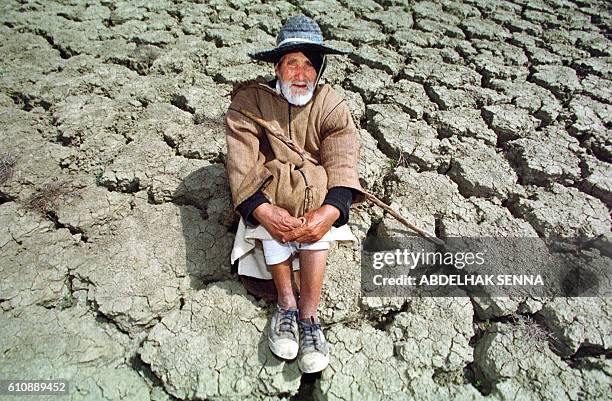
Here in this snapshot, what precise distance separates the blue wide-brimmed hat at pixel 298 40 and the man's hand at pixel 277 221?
70 centimetres

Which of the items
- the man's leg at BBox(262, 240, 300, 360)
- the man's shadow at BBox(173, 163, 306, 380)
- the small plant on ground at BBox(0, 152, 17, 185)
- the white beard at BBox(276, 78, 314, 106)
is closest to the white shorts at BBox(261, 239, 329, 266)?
the man's leg at BBox(262, 240, 300, 360)

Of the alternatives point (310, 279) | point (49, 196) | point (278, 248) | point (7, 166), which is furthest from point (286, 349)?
point (7, 166)

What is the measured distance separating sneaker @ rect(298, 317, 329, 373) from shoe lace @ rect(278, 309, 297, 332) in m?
0.04

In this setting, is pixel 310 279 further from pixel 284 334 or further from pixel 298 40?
pixel 298 40

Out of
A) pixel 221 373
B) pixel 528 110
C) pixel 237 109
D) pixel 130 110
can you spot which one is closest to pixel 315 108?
pixel 237 109

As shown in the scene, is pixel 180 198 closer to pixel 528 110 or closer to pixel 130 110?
pixel 130 110

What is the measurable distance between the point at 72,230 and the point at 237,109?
115 centimetres

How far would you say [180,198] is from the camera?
231cm

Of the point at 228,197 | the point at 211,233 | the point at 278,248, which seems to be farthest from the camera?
the point at 228,197

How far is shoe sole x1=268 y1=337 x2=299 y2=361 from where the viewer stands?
5.43ft

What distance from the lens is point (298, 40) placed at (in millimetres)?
1772

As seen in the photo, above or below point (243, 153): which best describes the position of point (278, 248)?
below

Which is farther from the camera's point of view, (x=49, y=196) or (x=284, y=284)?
(x=49, y=196)

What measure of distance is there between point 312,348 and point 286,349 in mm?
111
